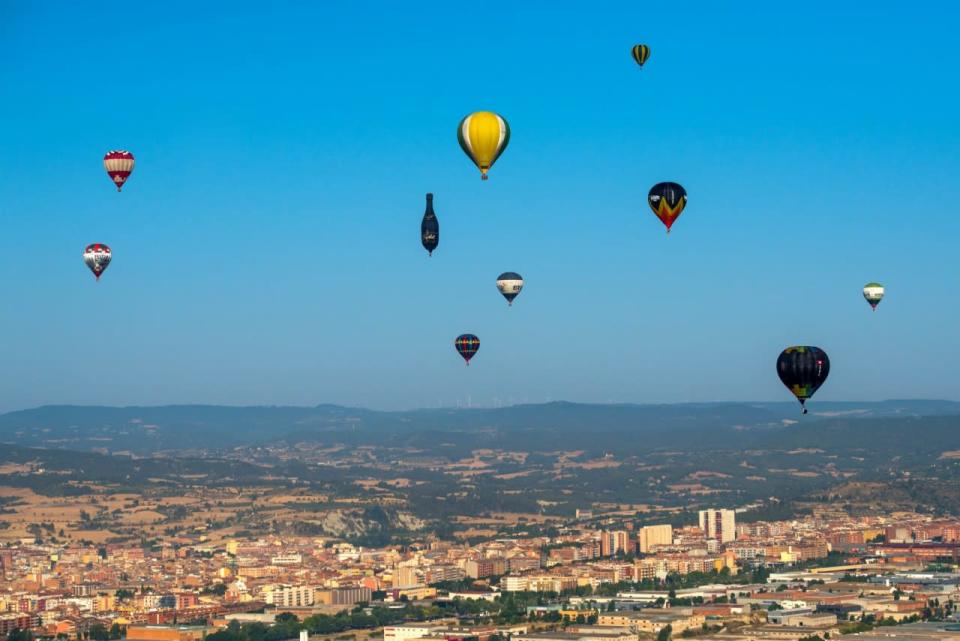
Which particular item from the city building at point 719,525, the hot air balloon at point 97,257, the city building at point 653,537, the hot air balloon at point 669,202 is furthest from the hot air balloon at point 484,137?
the city building at point 719,525

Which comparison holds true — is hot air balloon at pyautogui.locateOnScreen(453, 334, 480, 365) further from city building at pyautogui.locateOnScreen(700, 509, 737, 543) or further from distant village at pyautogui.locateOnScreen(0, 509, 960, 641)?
city building at pyautogui.locateOnScreen(700, 509, 737, 543)

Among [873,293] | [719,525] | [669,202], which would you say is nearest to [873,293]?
[873,293]

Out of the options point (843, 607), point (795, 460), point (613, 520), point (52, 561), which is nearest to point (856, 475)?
point (795, 460)

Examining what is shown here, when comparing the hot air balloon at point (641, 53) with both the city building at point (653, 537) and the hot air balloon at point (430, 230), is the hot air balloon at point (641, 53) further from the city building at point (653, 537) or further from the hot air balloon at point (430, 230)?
the city building at point (653, 537)

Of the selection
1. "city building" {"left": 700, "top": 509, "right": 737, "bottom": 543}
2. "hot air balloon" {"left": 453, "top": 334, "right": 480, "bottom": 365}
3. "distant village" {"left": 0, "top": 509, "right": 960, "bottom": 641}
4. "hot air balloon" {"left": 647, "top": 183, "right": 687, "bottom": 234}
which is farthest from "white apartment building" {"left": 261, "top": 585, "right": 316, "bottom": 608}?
"city building" {"left": 700, "top": 509, "right": 737, "bottom": 543}

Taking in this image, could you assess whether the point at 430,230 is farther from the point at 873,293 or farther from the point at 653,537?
the point at 653,537

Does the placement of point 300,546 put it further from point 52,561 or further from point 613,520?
point 613,520

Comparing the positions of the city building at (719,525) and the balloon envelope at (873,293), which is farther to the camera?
the city building at (719,525)
